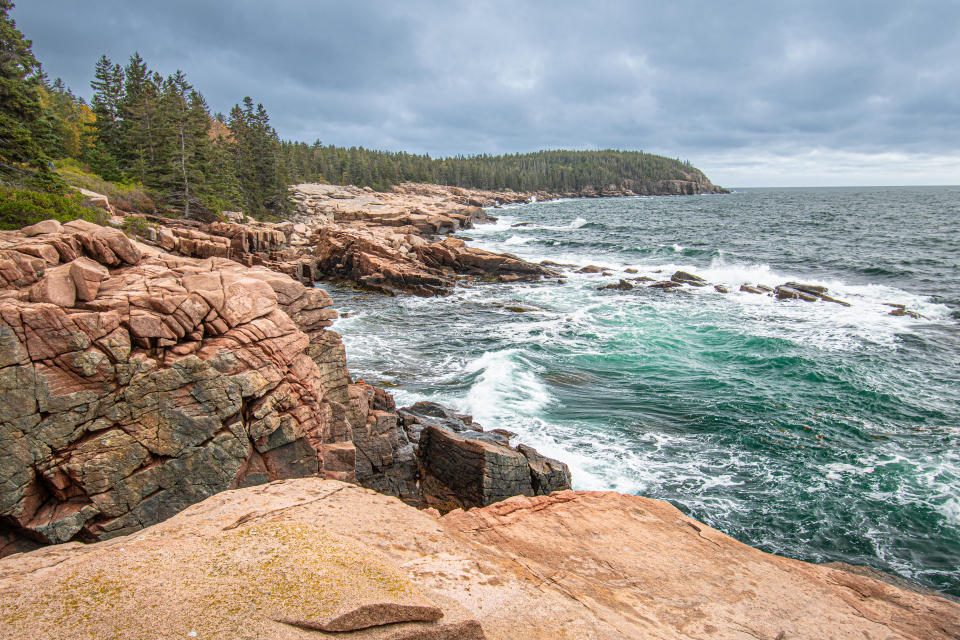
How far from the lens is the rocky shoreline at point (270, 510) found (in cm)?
463

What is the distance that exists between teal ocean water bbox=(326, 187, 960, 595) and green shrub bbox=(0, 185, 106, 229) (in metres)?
12.9

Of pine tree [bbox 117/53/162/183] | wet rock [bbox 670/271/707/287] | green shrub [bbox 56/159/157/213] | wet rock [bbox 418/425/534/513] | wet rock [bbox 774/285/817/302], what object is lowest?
wet rock [bbox 418/425/534/513]

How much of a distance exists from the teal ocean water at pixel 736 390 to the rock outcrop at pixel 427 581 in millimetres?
5471

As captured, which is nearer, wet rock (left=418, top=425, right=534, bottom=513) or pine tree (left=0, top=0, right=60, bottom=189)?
wet rock (left=418, top=425, right=534, bottom=513)

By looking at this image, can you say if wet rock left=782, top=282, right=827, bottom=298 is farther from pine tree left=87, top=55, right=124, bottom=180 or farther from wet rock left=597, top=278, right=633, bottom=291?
pine tree left=87, top=55, right=124, bottom=180

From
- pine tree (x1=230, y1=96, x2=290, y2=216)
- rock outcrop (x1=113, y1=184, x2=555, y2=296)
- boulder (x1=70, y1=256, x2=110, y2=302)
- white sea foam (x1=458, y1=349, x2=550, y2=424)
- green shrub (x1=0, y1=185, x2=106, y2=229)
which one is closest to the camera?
boulder (x1=70, y1=256, x2=110, y2=302)

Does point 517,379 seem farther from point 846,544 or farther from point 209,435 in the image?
point 209,435

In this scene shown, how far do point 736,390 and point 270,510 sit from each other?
2017cm

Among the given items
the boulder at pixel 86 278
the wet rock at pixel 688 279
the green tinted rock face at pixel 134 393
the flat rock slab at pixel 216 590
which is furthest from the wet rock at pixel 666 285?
the flat rock slab at pixel 216 590

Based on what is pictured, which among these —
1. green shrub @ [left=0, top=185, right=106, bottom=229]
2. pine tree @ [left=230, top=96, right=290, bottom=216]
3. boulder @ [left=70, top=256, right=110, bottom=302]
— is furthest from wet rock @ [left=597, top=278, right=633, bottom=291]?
pine tree @ [left=230, top=96, right=290, bottom=216]

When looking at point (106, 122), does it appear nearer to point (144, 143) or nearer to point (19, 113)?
point (144, 143)

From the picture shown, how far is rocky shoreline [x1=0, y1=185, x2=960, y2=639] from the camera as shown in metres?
4.63

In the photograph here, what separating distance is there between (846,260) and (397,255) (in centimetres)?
4582

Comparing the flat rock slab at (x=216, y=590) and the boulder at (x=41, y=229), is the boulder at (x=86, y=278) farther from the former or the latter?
the flat rock slab at (x=216, y=590)
